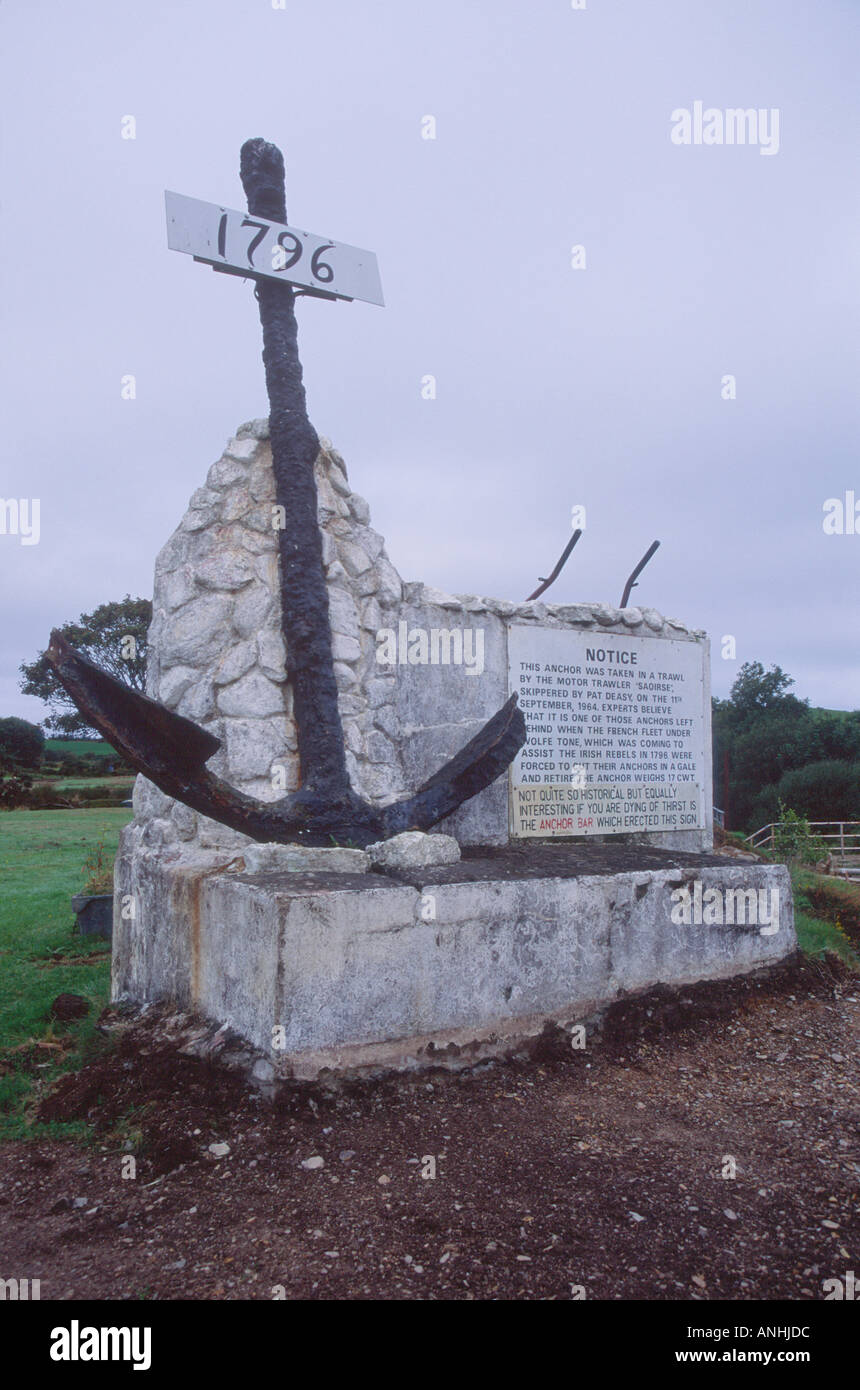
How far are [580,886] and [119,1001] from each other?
234 cm

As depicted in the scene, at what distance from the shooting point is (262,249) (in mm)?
4117

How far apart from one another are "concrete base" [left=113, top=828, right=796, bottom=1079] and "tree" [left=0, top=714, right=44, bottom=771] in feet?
75.5

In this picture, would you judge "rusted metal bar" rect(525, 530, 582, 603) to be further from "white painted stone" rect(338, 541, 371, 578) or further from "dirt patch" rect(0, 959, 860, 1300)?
"dirt patch" rect(0, 959, 860, 1300)

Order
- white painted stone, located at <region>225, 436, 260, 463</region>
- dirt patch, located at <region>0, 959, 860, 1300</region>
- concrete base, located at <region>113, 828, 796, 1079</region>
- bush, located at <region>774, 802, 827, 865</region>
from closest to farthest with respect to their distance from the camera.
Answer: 1. dirt patch, located at <region>0, 959, 860, 1300</region>
2. concrete base, located at <region>113, 828, 796, 1079</region>
3. white painted stone, located at <region>225, 436, 260, 463</region>
4. bush, located at <region>774, 802, 827, 865</region>

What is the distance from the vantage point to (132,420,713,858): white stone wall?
409cm

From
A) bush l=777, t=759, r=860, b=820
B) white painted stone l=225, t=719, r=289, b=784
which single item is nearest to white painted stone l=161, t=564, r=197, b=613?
white painted stone l=225, t=719, r=289, b=784

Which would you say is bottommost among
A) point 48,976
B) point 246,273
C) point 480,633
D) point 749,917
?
point 48,976

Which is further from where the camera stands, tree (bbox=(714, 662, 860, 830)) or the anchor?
tree (bbox=(714, 662, 860, 830))

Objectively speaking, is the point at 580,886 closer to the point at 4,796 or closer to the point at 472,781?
the point at 472,781

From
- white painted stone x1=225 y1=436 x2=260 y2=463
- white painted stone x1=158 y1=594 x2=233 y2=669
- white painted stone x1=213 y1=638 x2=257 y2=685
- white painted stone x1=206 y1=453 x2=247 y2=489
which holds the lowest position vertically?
white painted stone x1=213 y1=638 x2=257 y2=685

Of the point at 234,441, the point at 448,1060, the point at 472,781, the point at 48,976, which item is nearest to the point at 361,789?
the point at 472,781

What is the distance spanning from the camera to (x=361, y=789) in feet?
14.0

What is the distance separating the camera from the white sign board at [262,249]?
13.1ft

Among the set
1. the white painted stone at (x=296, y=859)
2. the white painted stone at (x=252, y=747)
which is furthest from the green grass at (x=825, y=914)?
the white painted stone at (x=252, y=747)
